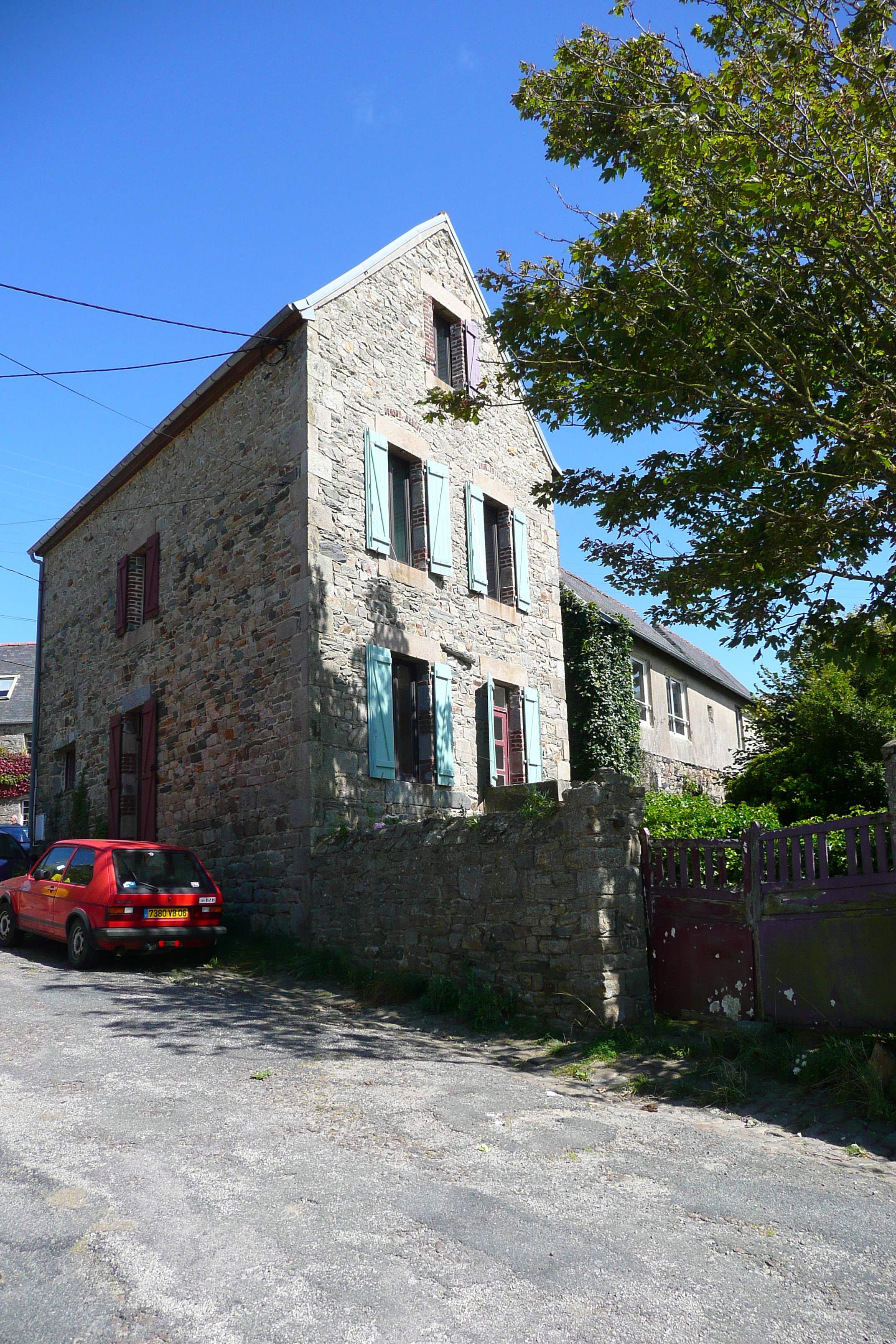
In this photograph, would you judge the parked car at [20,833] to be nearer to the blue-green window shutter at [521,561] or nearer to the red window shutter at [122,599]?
the red window shutter at [122,599]

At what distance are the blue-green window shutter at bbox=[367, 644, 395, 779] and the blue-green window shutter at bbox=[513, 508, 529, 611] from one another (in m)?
3.68

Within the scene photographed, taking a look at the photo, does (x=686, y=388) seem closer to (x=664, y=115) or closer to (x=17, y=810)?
(x=664, y=115)

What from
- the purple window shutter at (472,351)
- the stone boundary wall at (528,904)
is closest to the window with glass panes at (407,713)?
the stone boundary wall at (528,904)

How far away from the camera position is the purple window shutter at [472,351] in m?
15.4

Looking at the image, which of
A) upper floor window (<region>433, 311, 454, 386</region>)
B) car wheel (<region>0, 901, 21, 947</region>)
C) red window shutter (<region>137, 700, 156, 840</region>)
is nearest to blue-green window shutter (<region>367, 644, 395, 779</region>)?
red window shutter (<region>137, 700, 156, 840</region>)

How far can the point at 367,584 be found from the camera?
12531 mm

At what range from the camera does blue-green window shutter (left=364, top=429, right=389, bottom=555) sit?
12680 millimetres

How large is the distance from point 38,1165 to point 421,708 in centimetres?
908

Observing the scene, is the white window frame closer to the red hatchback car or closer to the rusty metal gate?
the red hatchback car

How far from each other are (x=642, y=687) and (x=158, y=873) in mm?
13329

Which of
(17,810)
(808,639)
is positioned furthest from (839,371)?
(17,810)

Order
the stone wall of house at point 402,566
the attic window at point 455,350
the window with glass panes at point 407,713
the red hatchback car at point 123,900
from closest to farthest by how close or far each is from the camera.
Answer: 1. the red hatchback car at point 123,900
2. the stone wall of house at point 402,566
3. the window with glass panes at point 407,713
4. the attic window at point 455,350

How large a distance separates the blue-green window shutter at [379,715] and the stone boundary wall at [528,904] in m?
1.94

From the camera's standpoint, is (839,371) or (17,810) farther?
(17,810)
